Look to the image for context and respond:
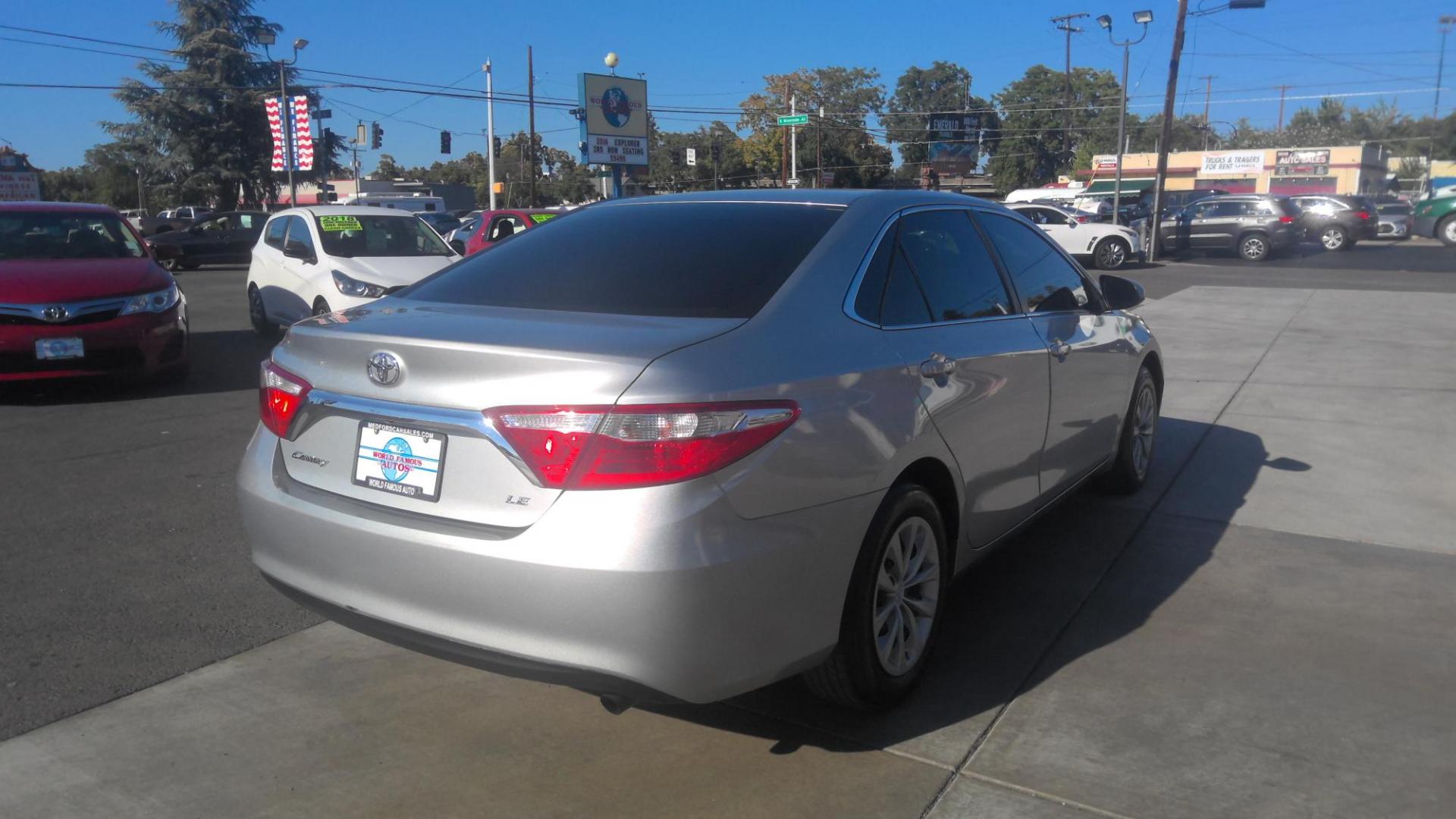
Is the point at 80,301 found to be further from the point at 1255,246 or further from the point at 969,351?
the point at 1255,246

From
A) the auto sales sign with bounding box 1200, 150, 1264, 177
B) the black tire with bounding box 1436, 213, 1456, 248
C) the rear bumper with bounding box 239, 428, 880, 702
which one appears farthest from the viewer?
the auto sales sign with bounding box 1200, 150, 1264, 177

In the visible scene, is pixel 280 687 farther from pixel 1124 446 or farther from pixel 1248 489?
pixel 1248 489

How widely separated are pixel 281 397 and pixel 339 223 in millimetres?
9090

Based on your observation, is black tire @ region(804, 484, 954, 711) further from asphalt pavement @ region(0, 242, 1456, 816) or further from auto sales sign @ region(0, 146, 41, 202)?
auto sales sign @ region(0, 146, 41, 202)

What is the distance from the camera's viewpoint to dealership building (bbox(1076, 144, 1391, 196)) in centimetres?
6775

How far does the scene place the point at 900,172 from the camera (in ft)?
259

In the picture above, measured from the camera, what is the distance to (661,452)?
2.61 m

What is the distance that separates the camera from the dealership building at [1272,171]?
67.8 metres

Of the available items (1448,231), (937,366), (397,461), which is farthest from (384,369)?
(1448,231)

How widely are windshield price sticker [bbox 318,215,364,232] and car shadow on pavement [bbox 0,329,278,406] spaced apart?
153 cm

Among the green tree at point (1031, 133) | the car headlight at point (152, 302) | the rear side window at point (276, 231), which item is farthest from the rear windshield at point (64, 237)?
the green tree at point (1031, 133)

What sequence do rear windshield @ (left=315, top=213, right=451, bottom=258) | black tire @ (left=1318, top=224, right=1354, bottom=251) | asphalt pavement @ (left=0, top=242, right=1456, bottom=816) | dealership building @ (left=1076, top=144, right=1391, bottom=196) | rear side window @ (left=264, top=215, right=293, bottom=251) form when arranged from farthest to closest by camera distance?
1. dealership building @ (left=1076, top=144, right=1391, bottom=196)
2. black tire @ (left=1318, top=224, right=1354, bottom=251)
3. rear side window @ (left=264, top=215, right=293, bottom=251)
4. rear windshield @ (left=315, top=213, right=451, bottom=258)
5. asphalt pavement @ (left=0, top=242, right=1456, bottom=816)

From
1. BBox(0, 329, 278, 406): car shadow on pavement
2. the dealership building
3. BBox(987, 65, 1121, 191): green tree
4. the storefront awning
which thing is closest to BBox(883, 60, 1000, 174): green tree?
BBox(987, 65, 1121, 191): green tree

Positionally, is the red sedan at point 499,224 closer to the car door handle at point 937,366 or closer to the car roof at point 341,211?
the car roof at point 341,211
